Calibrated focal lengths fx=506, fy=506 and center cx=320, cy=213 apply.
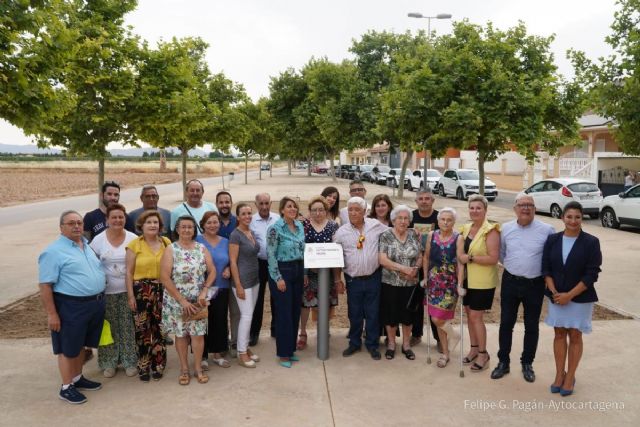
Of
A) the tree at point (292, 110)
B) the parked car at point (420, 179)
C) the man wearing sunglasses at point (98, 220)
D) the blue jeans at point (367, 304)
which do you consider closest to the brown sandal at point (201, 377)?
the blue jeans at point (367, 304)

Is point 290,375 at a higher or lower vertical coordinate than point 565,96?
lower

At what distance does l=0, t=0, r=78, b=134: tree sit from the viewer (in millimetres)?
5645

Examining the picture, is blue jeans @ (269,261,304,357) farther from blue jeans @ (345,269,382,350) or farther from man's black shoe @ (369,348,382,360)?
man's black shoe @ (369,348,382,360)

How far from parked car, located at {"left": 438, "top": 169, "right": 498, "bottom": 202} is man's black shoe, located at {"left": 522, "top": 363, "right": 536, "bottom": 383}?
20.2m

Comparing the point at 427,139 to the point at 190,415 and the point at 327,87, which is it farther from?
the point at 327,87

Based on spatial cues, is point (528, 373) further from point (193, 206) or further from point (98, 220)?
point (98, 220)

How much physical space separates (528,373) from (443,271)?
3.93 ft

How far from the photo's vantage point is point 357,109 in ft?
86.2

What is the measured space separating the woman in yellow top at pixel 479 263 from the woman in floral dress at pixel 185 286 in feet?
7.78

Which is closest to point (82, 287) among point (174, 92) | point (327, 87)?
point (174, 92)

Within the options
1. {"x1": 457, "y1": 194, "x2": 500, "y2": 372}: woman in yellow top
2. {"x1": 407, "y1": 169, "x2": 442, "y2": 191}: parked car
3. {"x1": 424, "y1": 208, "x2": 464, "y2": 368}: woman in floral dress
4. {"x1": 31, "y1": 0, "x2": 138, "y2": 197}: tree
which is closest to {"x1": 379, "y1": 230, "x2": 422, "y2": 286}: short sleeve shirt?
{"x1": 424, "y1": 208, "x2": 464, "y2": 368}: woman in floral dress

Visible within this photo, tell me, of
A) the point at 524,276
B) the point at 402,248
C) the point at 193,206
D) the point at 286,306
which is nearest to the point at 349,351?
the point at 286,306

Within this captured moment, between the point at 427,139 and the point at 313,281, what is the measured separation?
742cm

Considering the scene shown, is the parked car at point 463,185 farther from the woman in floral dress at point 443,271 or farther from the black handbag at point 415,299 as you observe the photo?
the woman in floral dress at point 443,271
